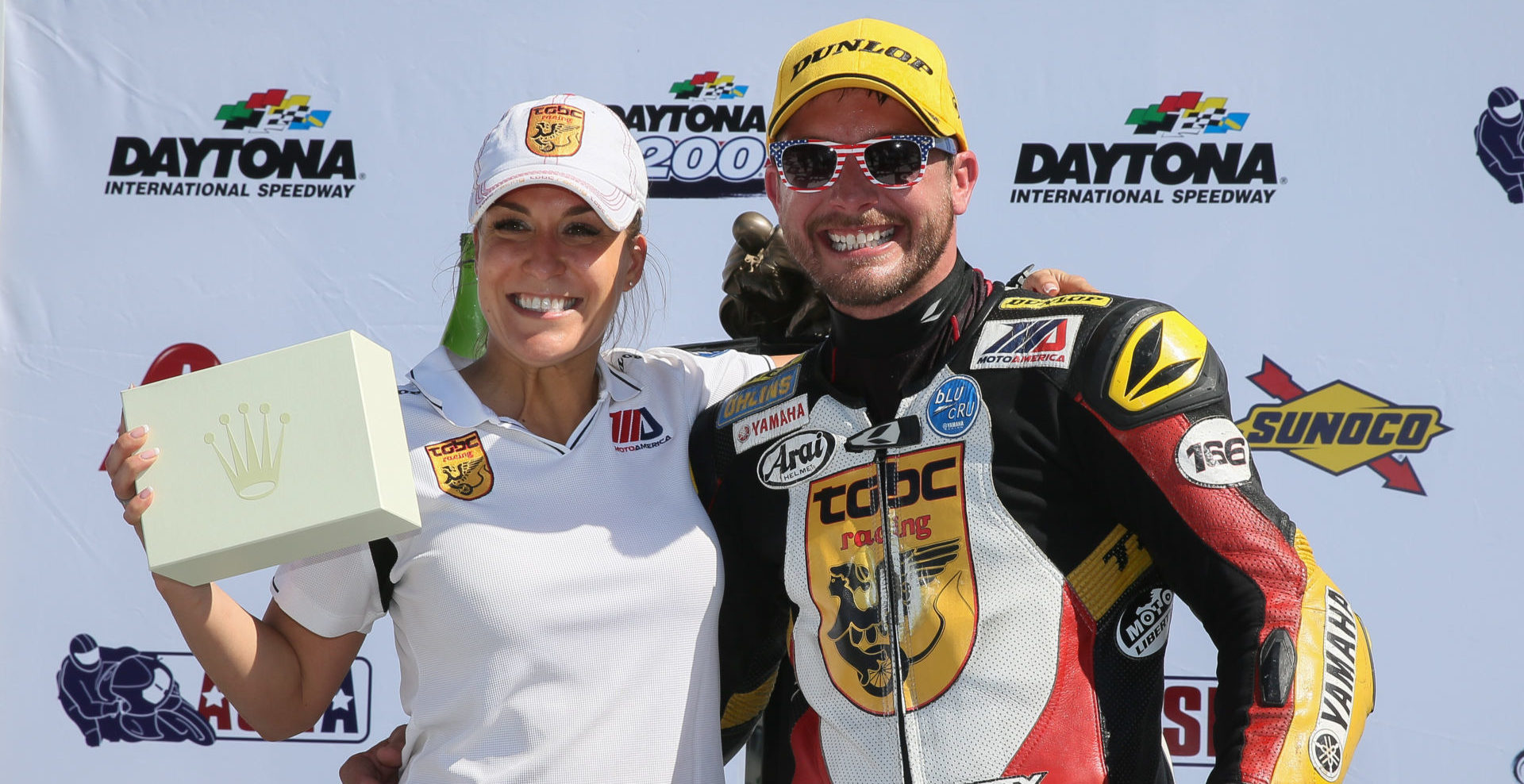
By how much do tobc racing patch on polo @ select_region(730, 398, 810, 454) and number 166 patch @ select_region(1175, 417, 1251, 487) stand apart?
1.73 ft

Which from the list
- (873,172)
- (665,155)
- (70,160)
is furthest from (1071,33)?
(70,160)

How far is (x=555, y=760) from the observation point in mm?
1465

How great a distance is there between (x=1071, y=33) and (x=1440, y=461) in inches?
59.6

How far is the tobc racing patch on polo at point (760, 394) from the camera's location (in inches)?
67.7

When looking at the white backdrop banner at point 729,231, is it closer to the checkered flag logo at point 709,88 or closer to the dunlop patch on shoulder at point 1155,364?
the checkered flag logo at point 709,88

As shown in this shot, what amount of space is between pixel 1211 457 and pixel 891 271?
1.54 feet

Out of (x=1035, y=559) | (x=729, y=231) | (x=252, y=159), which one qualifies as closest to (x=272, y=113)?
(x=252, y=159)

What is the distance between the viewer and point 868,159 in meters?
1.55

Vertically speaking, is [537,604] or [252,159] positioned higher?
[252,159]

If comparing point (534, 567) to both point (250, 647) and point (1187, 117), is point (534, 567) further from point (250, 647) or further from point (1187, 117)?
point (1187, 117)

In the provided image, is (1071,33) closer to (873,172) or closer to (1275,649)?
(873,172)

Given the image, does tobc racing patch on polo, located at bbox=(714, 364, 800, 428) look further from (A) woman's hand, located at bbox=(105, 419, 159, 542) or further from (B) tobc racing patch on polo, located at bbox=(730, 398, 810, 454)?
(A) woman's hand, located at bbox=(105, 419, 159, 542)

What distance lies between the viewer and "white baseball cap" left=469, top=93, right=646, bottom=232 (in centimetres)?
157

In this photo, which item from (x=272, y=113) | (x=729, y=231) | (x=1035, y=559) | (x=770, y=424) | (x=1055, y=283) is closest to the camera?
(x=1035, y=559)
